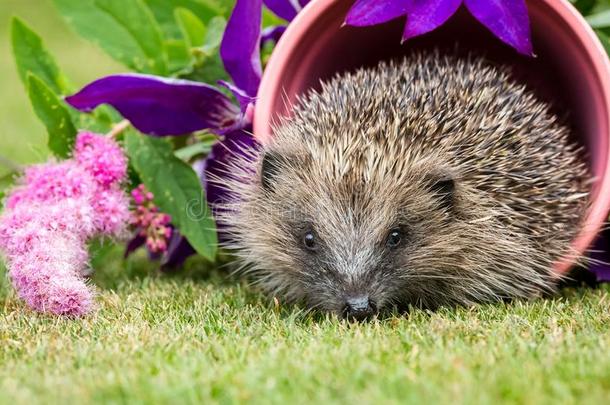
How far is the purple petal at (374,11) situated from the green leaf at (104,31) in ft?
3.08

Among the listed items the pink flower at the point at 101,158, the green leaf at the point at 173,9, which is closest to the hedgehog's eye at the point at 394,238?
the pink flower at the point at 101,158

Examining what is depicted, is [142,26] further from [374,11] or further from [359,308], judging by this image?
[359,308]

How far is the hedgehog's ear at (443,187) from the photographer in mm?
2490

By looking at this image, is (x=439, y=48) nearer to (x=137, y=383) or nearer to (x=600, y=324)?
(x=600, y=324)

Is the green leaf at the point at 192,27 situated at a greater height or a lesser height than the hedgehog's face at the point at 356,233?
greater

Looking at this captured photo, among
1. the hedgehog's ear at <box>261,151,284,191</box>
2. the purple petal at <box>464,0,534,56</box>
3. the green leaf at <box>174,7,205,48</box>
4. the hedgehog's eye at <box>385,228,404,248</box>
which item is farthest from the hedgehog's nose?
the green leaf at <box>174,7,205,48</box>

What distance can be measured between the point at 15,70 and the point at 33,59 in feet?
17.9

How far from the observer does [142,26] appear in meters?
3.33

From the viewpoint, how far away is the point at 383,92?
2732mm

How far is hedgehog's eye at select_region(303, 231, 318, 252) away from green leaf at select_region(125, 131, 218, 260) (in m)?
0.49

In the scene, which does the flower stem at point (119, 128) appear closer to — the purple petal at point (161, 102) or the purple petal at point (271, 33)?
the purple petal at point (161, 102)

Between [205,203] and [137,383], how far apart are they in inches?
51.9

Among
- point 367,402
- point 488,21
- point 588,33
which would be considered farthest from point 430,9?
point 367,402

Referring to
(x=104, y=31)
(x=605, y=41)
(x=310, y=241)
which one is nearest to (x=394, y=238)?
(x=310, y=241)
